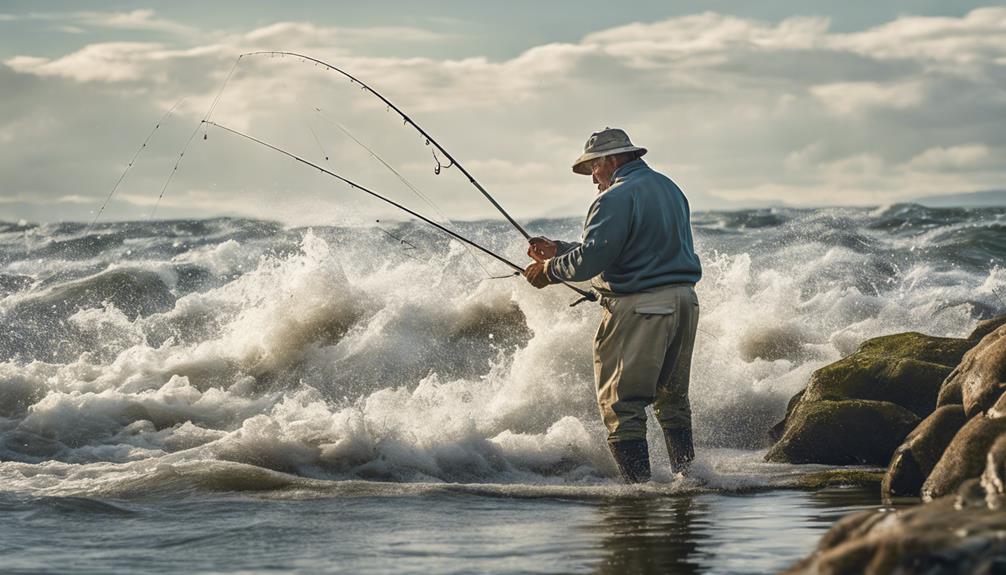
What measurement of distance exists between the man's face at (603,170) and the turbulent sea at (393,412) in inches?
63.6

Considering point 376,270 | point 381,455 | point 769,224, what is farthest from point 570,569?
point 769,224

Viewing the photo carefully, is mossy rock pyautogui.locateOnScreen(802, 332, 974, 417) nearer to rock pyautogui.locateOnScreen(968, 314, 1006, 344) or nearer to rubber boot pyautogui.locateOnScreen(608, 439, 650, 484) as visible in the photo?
rock pyautogui.locateOnScreen(968, 314, 1006, 344)

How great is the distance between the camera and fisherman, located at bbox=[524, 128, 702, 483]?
6.36 meters

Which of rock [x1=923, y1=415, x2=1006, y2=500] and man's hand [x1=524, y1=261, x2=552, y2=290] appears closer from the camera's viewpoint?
rock [x1=923, y1=415, x2=1006, y2=500]

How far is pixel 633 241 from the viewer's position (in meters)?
6.41

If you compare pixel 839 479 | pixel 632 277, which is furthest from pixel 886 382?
pixel 632 277

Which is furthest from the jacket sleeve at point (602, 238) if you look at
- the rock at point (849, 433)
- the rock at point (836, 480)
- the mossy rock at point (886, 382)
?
the mossy rock at point (886, 382)

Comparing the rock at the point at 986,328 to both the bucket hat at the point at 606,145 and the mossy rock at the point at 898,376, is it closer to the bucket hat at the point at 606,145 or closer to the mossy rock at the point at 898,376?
the mossy rock at the point at 898,376

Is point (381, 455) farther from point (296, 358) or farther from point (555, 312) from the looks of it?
point (296, 358)

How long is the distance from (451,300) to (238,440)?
16.2 feet

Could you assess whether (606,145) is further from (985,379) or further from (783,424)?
(783,424)

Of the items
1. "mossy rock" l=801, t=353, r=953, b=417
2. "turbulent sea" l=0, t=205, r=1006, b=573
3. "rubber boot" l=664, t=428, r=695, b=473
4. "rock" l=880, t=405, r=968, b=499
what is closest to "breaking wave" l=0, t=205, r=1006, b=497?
"turbulent sea" l=0, t=205, r=1006, b=573

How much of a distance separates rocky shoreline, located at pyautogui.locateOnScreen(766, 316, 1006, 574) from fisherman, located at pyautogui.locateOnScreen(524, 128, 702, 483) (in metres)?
1.26

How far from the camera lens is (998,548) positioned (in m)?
3.24
